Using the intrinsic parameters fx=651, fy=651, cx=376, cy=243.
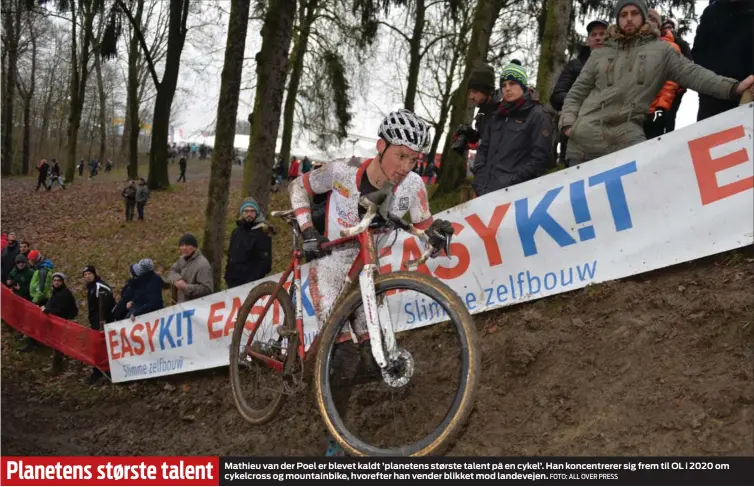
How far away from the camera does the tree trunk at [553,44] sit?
34.0ft

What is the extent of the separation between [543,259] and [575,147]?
3.71ft

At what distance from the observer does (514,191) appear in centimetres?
592

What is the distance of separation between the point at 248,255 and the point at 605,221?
4.39m

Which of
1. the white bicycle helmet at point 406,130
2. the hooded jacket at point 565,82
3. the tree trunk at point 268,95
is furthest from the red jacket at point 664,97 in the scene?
the tree trunk at point 268,95

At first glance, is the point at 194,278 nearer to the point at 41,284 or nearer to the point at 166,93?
the point at 41,284

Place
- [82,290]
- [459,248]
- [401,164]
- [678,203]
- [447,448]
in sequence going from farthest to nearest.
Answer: [82,290], [459,248], [678,203], [401,164], [447,448]

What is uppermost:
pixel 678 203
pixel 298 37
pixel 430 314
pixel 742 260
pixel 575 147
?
pixel 298 37

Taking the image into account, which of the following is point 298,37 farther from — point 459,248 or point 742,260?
point 742,260

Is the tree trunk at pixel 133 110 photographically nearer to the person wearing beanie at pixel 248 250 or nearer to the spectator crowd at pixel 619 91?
the person wearing beanie at pixel 248 250

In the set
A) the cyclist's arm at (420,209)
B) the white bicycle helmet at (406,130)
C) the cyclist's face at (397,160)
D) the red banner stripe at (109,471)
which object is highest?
the white bicycle helmet at (406,130)

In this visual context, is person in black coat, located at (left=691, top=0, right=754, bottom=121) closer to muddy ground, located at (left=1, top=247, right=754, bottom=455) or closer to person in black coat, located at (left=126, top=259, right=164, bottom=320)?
muddy ground, located at (left=1, top=247, right=754, bottom=455)

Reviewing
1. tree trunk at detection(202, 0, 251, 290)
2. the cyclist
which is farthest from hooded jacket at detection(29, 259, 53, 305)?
the cyclist

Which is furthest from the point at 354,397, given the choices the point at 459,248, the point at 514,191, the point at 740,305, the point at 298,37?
the point at 298,37

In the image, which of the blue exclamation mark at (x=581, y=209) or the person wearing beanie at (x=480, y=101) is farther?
the person wearing beanie at (x=480, y=101)
